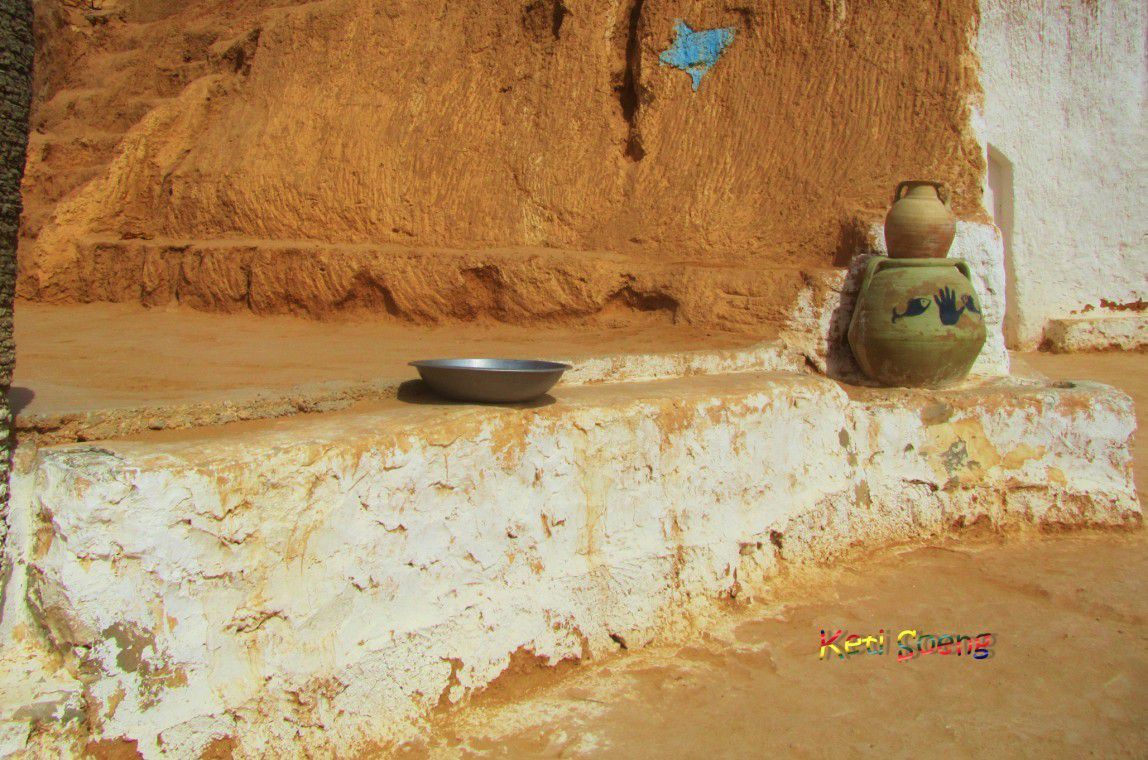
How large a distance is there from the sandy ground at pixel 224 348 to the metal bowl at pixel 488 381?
31 centimetres

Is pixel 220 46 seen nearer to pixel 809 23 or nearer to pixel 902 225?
pixel 809 23

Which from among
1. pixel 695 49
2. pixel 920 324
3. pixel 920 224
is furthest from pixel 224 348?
pixel 695 49

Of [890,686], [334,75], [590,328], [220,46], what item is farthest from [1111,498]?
[220,46]

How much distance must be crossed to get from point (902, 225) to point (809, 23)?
1.89 metres

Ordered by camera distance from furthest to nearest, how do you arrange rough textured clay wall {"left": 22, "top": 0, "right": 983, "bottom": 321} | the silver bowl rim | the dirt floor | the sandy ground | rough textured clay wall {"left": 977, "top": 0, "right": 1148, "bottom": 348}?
rough textured clay wall {"left": 977, "top": 0, "right": 1148, "bottom": 348}, rough textured clay wall {"left": 22, "top": 0, "right": 983, "bottom": 321}, the sandy ground, the silver bowl rim, the dirt floor

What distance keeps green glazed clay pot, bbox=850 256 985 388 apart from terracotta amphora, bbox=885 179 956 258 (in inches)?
3.2

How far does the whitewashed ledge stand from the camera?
2.02m

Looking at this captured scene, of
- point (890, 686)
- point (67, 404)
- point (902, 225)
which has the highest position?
point (902, 225)

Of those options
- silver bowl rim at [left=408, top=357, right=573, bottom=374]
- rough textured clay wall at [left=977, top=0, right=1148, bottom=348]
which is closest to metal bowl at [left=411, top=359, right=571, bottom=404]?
silver bowl rim at [left=408, top=357, right=573, bottom=374]

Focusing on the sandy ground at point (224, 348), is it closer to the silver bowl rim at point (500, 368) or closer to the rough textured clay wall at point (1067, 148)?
the silver bowl rim at point (500, 368)

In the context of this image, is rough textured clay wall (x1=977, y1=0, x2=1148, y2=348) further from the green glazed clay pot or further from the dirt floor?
the dirt floor

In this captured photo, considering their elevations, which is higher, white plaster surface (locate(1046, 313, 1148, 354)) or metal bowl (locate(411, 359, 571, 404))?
metal bowl (locate(411, 359, 571, 404))

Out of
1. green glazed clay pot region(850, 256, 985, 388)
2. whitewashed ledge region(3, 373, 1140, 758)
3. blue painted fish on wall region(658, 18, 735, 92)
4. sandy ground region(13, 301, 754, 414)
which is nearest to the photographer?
whitewashed ledge region(3, 373, 1140, 758)

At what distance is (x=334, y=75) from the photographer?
649 centimetres
